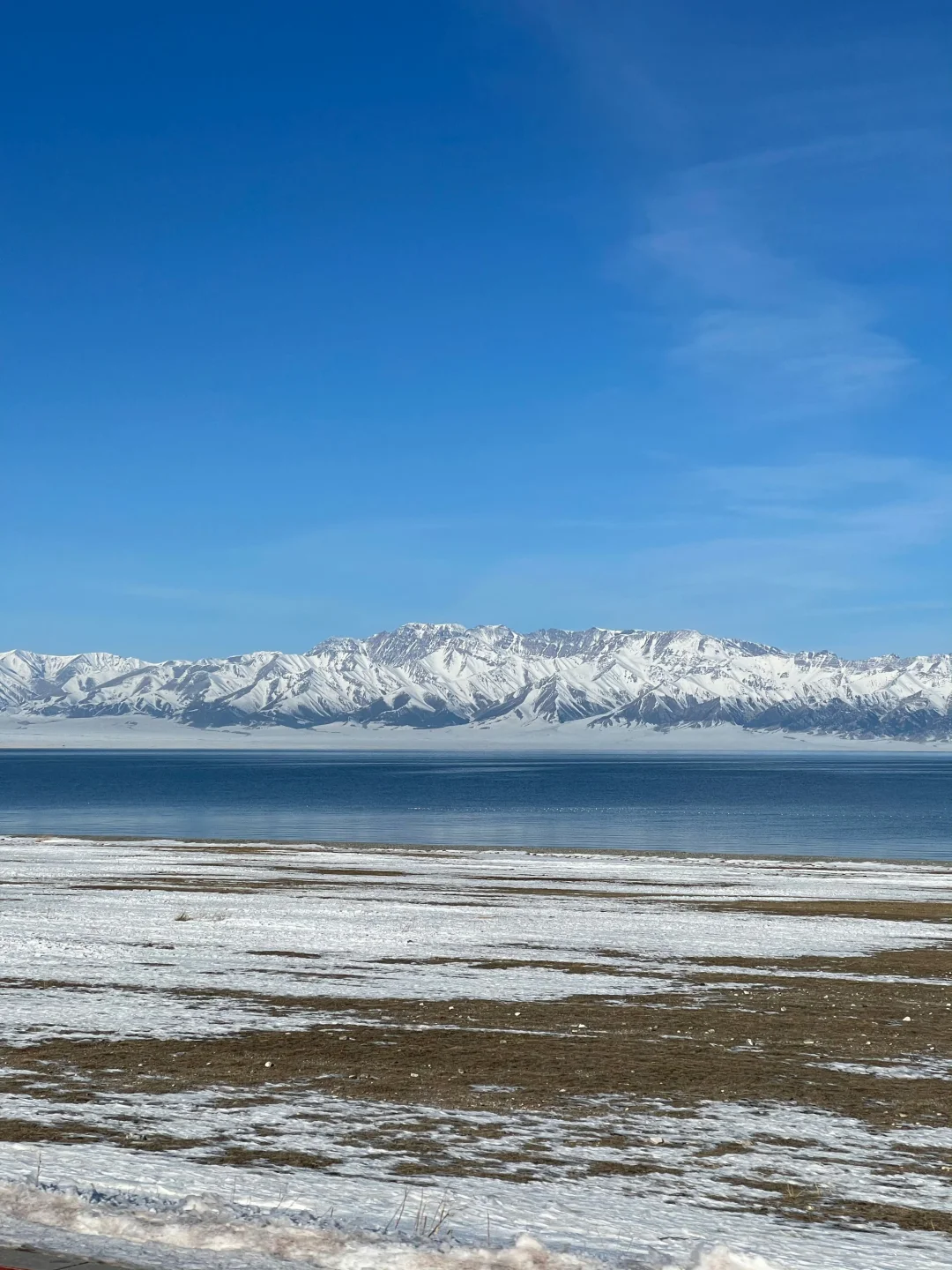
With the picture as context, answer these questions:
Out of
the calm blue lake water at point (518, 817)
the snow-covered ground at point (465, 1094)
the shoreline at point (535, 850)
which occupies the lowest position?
the calm blue lake water at point (518, 817)

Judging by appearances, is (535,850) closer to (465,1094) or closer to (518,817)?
(518,817)

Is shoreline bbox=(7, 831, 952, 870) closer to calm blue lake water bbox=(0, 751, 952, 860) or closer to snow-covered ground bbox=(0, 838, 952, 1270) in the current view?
calm blue lake water bbox=(0, 751, 952, 860)

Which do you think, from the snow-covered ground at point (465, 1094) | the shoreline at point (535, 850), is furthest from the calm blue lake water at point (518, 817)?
the snow-covered ground at point (465, 1094)

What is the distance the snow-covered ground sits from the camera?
9906mm

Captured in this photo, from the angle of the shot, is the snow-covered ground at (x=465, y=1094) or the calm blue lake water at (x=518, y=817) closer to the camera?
the snow-covered ground at (x=465, y=1094)

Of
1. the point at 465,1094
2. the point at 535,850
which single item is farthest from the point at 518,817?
the point at 465,1094

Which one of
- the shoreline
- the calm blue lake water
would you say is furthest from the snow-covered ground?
the calm blue lake water

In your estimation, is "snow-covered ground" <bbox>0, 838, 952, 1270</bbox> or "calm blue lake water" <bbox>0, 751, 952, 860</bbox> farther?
"calm blue lake water" <bbox>0, 751, 952, 860</bbox>

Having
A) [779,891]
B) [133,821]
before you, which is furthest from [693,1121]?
[133,821]

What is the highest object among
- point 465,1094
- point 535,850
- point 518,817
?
point 465,1094

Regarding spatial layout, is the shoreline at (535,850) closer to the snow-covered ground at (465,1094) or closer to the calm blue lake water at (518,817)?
the calm blue lake water at (518,817)

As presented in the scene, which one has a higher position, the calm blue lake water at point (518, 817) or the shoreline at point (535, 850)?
the shoreline at point (535, 850)

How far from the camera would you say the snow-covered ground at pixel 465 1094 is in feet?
32.5

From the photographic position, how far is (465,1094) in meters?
14.8
